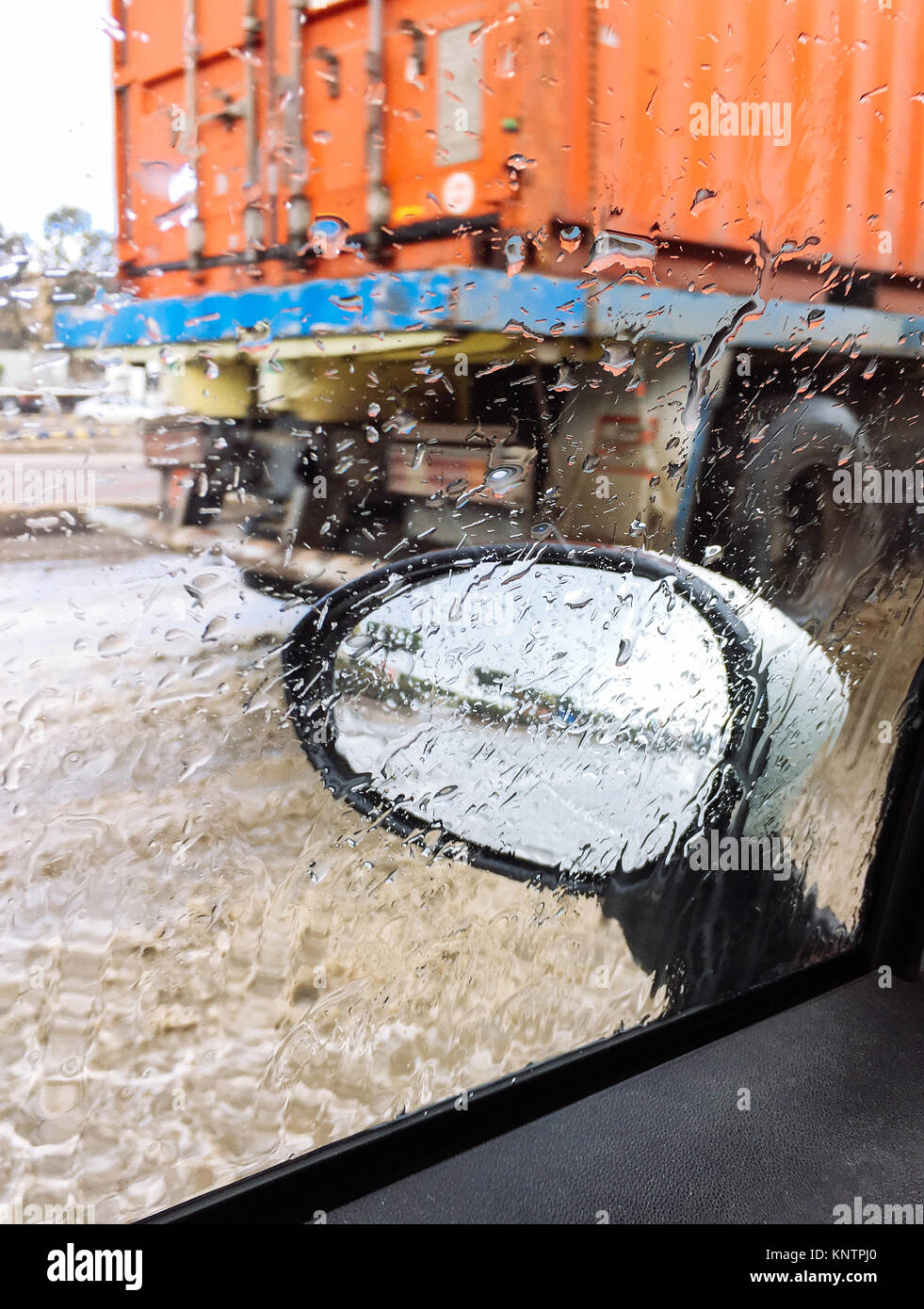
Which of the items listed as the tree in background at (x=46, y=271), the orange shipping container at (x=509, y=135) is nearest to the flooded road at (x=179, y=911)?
the tree in background at (x=46, y=271)

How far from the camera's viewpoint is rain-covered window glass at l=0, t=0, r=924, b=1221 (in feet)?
3.18

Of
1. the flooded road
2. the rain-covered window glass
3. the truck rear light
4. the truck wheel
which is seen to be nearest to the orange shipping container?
the rain-covered window glass

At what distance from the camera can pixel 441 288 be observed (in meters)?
1.13

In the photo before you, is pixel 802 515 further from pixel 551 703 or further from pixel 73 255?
pixel 73 255

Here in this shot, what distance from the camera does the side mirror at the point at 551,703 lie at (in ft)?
4.08

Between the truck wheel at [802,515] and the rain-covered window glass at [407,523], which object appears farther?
the truck wheel at [802,515]

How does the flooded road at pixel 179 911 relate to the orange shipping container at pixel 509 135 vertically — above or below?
below

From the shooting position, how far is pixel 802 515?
5.35 feet

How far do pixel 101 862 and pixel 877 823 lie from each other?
162 cm

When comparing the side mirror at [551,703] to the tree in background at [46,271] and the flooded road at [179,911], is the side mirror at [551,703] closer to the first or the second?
the flooded road at [179,911]

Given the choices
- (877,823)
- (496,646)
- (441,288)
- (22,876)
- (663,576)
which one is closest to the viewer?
(22,876)

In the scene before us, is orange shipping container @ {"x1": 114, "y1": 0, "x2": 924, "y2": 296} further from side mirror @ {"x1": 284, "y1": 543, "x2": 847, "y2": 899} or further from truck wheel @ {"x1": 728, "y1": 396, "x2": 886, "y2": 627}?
side mirror @ {"x1": 284, "y1": 543, "x2": 847, "y2": 899}

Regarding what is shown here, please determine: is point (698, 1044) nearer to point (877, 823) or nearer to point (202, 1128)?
point (877, 823)
